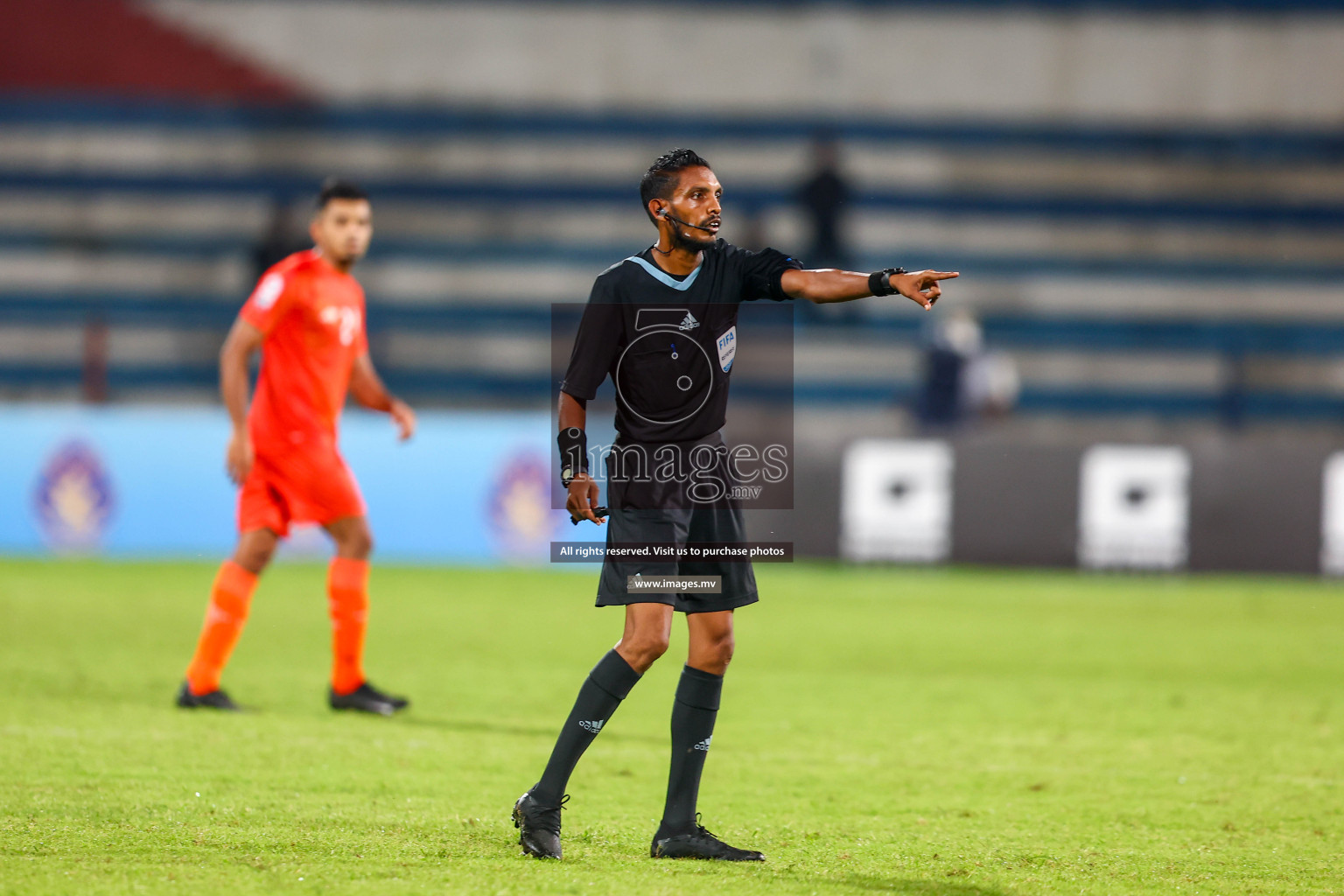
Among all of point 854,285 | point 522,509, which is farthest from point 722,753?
point 522,509

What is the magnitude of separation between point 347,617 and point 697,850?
275 centimetres

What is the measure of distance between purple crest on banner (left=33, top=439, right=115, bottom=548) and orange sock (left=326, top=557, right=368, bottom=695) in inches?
269

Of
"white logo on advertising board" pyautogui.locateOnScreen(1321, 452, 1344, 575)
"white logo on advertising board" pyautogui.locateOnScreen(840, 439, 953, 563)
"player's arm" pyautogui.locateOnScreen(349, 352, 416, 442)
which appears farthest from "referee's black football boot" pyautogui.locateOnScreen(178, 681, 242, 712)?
"white logo on advertising board" pyautogui.locateOnScreen(1321, 452, 1344, 575)

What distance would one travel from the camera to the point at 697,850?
13.8 ft

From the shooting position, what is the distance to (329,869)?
3.88 m

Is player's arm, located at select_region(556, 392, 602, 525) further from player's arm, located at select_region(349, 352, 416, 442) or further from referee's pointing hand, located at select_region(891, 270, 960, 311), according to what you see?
player's arm, located at select_region(349, 352, 416, 442)

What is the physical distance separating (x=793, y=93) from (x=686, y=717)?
16.3 meters

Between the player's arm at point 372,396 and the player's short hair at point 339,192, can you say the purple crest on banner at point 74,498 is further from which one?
the player's short hair at point 339,192

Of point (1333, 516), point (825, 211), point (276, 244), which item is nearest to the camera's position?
point (1333, 516)

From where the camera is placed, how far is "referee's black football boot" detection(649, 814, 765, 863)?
4188 millimetres

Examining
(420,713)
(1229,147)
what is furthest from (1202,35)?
(420,713)

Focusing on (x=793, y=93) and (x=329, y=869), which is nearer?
(x=329, y=869)

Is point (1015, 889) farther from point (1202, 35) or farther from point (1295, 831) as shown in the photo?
point (1202, 35)

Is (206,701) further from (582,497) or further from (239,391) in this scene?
(582,497)
